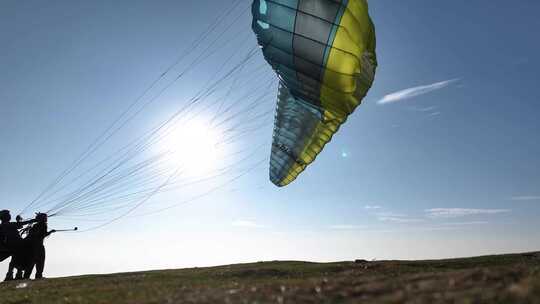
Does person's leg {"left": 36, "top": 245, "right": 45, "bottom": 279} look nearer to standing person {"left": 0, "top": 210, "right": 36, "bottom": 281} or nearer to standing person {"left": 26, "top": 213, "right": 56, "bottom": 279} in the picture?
standing person {"left": 26, "top": 213, "right": 56, "bottom": 279}

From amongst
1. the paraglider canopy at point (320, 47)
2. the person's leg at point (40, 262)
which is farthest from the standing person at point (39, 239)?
the paraglider canopy at point (320, 47)

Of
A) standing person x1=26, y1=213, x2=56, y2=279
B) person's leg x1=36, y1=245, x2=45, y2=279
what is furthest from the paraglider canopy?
person's leg x1=36, y1=245, x2=45, y2=279

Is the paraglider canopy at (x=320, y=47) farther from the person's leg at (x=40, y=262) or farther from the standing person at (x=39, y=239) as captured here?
the person's leg at (x=40, y=262)

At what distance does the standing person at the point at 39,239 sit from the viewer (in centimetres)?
2338

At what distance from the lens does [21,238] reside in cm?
2334

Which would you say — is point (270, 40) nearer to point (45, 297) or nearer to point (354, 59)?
point (354, 59)

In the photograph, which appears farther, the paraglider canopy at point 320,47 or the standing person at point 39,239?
the standing person at point 39,239

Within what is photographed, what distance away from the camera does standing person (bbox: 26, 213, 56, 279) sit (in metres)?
23.4

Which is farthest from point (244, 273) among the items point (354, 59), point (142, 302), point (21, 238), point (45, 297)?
point (21, 238)

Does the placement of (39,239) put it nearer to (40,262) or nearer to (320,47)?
(40,262)

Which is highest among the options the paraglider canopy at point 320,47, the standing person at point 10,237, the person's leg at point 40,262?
the paraglider canopy at point 320,47

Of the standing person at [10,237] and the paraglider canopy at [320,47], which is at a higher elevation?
the paraglider canopy at [320,47]

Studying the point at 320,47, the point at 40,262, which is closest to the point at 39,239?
the point at 40,262

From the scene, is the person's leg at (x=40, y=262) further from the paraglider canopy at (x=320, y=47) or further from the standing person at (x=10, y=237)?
the paraglider canopy at (x=320, y=47)
